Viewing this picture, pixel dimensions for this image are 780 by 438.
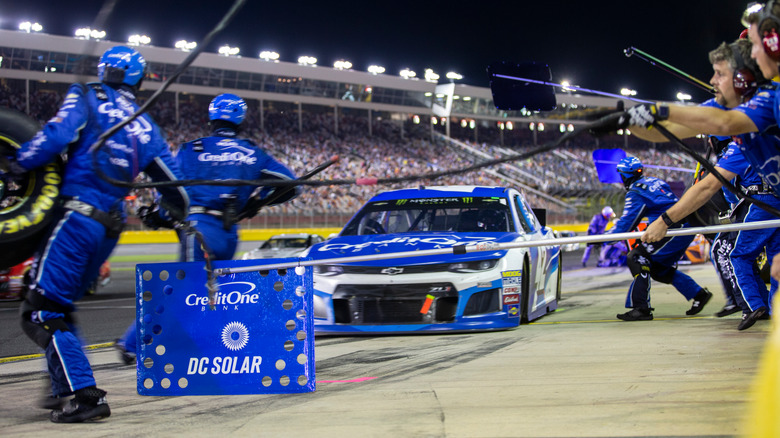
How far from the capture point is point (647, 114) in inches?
120

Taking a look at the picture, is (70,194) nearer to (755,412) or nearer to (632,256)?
(755,412)

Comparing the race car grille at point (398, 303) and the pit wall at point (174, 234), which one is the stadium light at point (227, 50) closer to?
the pit wall at point (174, 234)

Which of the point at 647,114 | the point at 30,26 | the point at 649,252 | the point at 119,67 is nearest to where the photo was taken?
the point at 647,114

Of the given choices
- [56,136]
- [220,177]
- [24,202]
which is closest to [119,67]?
[56,136]

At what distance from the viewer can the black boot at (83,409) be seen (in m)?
3.46

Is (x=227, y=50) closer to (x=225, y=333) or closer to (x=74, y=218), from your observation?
(x=225, y=333)

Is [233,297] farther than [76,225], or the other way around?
[233,297]

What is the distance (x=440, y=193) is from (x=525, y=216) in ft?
2.94

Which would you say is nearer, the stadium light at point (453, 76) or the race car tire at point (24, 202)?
the race car tire at point (24, 202)

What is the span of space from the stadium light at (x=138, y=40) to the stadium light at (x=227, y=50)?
3972 millimetres

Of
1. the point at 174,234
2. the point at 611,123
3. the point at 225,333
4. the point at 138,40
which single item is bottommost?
the point at 174,234

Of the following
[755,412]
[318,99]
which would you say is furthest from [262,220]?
[755,412]

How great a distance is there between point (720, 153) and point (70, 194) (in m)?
4.71

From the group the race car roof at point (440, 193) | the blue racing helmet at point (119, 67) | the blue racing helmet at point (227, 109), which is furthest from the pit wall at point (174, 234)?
the blue racing helmet at point (119, 67)
